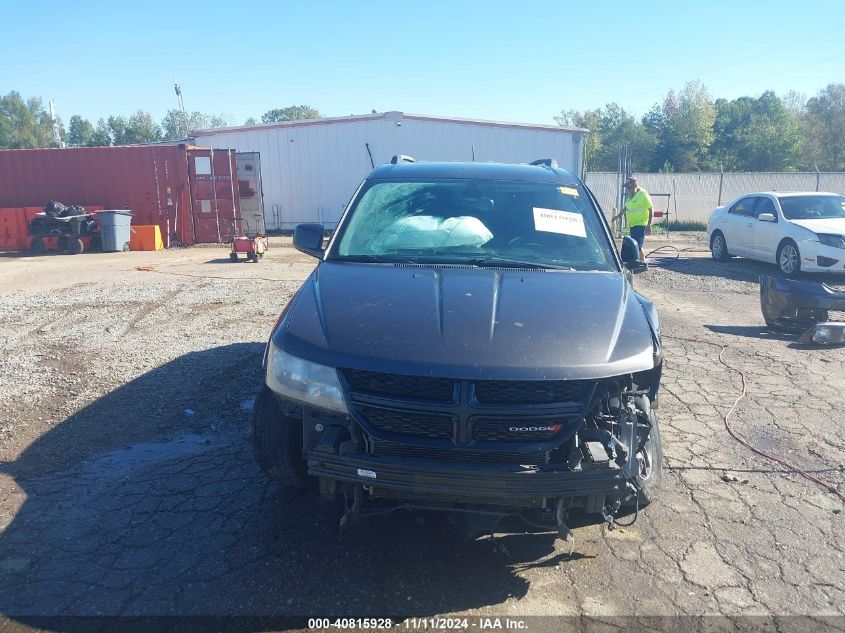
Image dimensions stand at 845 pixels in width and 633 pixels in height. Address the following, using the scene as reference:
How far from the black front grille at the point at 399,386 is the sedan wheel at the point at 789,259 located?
38.3ft

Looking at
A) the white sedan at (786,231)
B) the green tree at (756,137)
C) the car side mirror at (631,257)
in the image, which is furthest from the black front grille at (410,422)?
the green tree at (756,137)

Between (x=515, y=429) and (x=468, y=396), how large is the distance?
0.82ft

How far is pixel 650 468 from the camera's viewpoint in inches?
135

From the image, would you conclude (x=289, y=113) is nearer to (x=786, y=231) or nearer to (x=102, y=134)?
(x=102, y=134)

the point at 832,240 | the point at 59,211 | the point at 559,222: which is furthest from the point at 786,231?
the point at 59,211

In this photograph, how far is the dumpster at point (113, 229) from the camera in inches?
667

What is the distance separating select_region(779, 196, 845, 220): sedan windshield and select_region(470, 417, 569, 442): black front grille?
12.2 m

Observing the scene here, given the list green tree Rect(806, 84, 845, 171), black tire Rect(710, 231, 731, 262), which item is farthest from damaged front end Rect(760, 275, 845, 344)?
green tree Rect(806, 84, 845, 171)

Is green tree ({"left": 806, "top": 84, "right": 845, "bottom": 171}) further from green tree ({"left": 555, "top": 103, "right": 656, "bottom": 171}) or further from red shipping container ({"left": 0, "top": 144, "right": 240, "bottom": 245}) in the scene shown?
red shipping container ({"left": 0, "top": 144, "right": 240, "bottom": 245})

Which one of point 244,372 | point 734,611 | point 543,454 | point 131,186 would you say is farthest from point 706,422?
point 131,186

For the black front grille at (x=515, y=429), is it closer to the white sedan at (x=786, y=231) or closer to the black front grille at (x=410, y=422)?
the black front grille at (x=410, y=422)

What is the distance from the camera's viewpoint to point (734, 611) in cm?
288

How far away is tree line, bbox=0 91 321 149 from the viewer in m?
79.2

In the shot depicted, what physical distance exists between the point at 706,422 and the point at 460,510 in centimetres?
300
